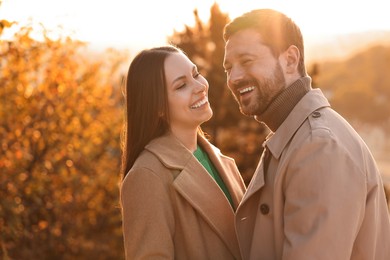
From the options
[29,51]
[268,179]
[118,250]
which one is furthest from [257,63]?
[118,250]

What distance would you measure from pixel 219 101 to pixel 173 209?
9366 mm

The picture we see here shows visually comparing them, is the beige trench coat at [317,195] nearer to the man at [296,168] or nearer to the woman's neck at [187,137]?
the man at [296,168]

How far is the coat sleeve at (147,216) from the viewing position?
9.38ft

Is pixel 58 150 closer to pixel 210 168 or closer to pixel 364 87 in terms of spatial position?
pixel 210 168

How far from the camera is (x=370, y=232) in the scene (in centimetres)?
251

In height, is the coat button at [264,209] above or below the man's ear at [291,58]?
below

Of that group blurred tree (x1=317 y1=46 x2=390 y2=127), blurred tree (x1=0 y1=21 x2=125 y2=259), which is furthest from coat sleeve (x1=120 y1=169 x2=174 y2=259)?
blurred tree (x1=317 y1=46 x2=390 y2=127)

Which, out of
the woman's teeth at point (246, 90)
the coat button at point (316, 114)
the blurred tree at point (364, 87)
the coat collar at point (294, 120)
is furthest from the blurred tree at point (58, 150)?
the blurred tree at point (364, 87)

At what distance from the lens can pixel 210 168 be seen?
352 centimetres

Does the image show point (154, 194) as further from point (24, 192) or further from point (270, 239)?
point (24, 192)

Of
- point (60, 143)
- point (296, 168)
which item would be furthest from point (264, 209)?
point (60, 143)

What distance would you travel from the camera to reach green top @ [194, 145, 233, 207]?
3.45 meters

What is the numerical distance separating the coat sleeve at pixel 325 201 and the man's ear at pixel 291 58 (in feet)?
1.56

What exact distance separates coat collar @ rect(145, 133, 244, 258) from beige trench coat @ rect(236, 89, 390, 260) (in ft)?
1.12
